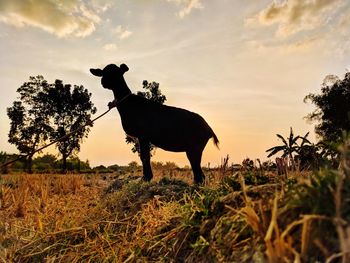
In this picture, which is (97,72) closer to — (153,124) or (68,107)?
(153,124)

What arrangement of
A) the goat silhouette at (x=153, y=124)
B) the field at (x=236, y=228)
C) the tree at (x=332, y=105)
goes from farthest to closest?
1. the tree at (x=332, y=105)
2. the goat silhouette at (x=153, y=124)
3. the field at (x=236, y=228)

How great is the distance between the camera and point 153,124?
9.35 metres

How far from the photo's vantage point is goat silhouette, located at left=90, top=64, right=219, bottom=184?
935 centimetres

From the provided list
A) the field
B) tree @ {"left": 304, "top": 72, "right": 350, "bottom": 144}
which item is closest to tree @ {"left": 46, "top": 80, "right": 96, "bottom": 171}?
tree @ {"left": 304, "top": 72, "right": 350, "bottom": 144}

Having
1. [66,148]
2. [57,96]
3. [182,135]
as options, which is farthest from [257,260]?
[57,96]

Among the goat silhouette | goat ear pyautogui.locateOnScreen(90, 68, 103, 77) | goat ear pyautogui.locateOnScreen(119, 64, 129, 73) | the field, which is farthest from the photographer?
goat ear pyautogui.locateOnScreen(119, 64, 129, 73)

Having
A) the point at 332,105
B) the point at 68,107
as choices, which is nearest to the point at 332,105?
the point at 332,105

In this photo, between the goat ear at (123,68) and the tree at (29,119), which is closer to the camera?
the goat ear at (123,68)

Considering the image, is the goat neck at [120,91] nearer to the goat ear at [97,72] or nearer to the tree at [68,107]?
the goat ear at [97,72]

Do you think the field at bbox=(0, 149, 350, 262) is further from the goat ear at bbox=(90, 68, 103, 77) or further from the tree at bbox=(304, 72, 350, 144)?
the tree at bbox=(304, 72, 350, 144)

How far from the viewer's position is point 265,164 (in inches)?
166

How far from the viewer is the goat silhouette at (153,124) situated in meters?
9.35

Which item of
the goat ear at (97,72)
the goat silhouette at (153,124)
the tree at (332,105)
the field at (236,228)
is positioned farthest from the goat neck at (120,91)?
the tree at (332,105)

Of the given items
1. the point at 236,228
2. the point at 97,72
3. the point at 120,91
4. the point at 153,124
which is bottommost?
the point at 236,228
